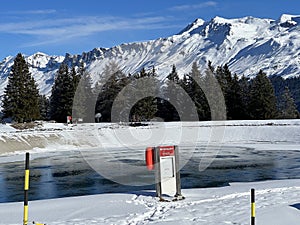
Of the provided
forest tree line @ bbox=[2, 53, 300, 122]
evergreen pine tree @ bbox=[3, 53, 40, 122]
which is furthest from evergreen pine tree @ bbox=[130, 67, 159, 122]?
evergreen pine tree @ bbox=[3, 53, 40, 122]

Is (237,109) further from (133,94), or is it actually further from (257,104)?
(133,94)

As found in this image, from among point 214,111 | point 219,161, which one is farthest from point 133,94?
point 219,161

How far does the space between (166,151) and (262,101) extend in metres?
58.4

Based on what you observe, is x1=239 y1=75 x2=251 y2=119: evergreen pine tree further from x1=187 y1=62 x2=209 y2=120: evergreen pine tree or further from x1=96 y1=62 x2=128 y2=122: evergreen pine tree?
x1=96 y1=62 x2=128 y2=122: evergreen pine tree

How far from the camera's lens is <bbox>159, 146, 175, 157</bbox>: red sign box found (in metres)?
12.7

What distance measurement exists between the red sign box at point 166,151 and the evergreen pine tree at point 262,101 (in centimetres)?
5811

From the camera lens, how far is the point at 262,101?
68.6m

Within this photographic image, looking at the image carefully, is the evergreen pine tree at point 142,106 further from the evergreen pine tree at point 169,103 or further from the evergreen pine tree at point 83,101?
the evergreen pine tree at point 83,101

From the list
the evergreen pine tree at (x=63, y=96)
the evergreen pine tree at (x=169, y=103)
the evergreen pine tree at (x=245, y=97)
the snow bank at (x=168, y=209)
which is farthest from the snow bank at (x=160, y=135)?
the snow bank at (x=168, y=209)

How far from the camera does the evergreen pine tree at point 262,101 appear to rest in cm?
6856

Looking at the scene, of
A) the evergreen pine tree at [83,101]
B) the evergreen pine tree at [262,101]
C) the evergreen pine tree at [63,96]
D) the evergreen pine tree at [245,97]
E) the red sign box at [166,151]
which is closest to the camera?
the red sign box at [166,151]

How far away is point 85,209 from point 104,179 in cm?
829

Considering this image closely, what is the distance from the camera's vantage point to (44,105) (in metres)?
91.1

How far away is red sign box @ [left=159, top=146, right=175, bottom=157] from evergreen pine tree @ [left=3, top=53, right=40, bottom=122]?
49995 millimetres
